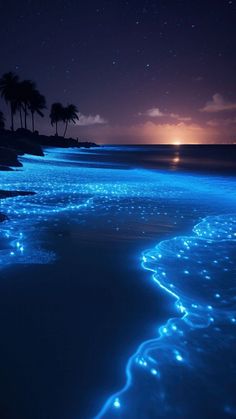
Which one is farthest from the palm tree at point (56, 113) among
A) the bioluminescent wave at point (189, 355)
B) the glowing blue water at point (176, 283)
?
the bioluminescent wave at point (189, 355)

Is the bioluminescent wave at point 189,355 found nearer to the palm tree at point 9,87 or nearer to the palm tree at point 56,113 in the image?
the palm tree at point 9,87

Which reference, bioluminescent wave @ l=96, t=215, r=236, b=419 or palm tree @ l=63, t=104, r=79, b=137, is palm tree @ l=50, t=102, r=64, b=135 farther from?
→ bioluminescent wave @ l=96, t=215, r=236, b=419

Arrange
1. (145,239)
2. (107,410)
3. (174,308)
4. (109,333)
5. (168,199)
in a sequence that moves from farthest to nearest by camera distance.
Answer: (168,199) → (145,239) → (174,308) → (109,333) → (107,410)

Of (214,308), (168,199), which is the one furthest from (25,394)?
(168,199)

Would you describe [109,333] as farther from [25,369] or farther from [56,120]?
[56,120]

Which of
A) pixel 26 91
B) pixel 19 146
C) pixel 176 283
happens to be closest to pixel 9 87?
pixel 26 91

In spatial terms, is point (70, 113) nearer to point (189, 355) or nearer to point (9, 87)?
point (9, 87)
